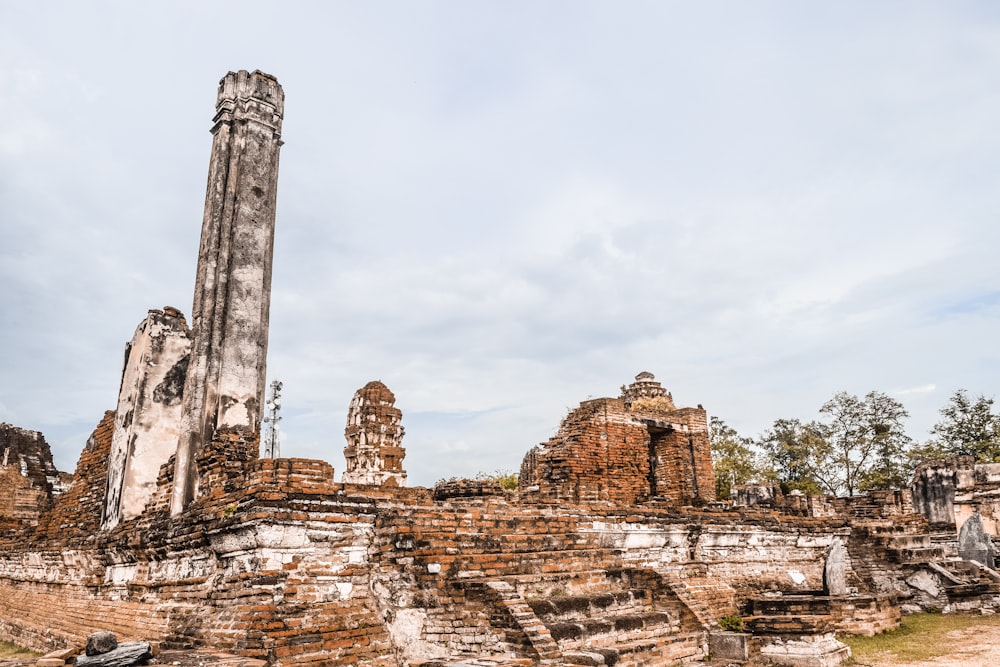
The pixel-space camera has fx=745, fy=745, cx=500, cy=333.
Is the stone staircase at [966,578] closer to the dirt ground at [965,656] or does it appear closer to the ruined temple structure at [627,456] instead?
the dirt ground at [965,656]

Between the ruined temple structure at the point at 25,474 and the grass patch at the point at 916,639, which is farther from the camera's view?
the ruined temple structure at the point at 25,474

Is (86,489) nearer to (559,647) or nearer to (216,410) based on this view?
(216,410)

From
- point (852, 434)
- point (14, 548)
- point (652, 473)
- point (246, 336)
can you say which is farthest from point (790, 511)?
point (852, 434)

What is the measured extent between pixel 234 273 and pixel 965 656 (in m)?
10.5

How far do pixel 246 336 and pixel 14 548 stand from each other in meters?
5.97

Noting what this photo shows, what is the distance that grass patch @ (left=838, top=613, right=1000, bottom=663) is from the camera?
8.69 meters

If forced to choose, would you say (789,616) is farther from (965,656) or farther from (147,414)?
(147,414)

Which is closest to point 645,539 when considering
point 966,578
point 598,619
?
point 598,619

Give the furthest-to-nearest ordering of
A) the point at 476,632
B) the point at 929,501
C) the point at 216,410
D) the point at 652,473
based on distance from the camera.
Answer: the point at 929,501 → the point at 652,473 → the point at 216,410 → the point at 476,632

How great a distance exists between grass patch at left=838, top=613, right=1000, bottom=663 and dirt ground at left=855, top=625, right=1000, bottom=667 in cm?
7

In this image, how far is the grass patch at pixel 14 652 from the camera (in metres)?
9.68

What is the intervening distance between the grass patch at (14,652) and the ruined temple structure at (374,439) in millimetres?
4966

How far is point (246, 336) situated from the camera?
10609 millimetres

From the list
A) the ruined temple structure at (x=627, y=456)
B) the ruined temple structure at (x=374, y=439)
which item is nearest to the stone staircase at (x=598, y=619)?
the ruined temple structure at (x=374, y=439)
